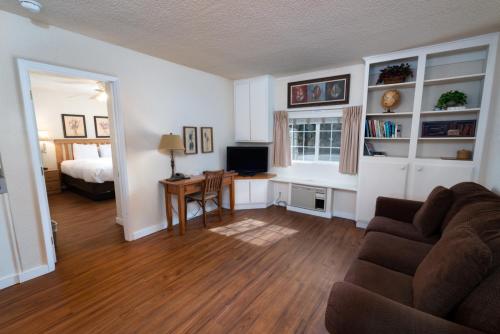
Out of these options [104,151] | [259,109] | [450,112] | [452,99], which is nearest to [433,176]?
[450,112]

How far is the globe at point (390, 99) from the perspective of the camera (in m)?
3.11

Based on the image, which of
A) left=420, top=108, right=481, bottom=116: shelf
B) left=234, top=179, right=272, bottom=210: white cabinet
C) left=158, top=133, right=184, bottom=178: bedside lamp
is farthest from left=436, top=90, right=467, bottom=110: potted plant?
left=158, top=133, right=184, bottom=178: bedside lamp

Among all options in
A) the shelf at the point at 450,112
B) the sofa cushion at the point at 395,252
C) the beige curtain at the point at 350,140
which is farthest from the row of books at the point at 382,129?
the sofa cushion at the point at 395,252

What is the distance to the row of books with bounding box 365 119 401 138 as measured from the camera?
317 cm

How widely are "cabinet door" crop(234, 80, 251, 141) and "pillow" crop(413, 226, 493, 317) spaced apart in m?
3.67

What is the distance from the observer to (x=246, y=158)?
14.4 feet

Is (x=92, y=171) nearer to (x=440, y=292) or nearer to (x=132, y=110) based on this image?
(x=132, y=110)

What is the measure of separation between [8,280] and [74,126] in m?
5.16

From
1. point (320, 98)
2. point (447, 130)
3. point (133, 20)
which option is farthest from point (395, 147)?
point (133, 20)

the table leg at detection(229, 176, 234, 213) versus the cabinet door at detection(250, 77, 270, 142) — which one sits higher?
the cabinet door at detection(250, 77, 270, 142)

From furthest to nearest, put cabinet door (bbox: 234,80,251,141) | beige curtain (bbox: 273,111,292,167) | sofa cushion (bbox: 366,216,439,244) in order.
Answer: cabinet door (bbox: 234,80,251,141)
beige curtain (bbox: 273,111,292,167)
sofa cushion (bbox: 366,216,439,244)

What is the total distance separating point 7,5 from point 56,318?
260cm

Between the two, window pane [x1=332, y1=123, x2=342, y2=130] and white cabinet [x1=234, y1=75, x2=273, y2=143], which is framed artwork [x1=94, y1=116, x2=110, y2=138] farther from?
window pane [x1=332, y1=123, x2=342, y2=130]

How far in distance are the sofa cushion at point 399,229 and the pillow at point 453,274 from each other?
0.96m
